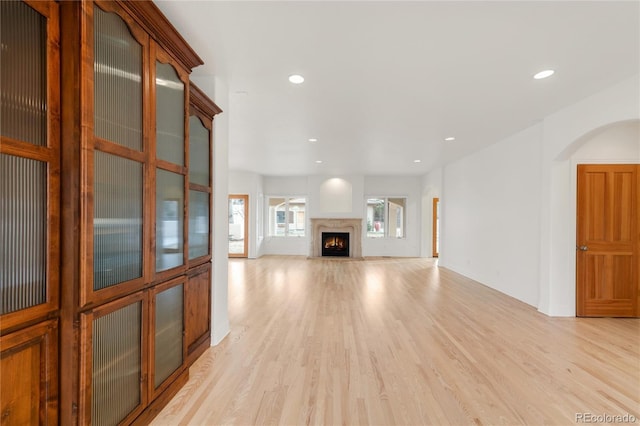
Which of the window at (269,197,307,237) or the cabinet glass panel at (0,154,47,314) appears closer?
the cabinet glass panel at (0,154,47,314)

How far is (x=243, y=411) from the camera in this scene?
203cm

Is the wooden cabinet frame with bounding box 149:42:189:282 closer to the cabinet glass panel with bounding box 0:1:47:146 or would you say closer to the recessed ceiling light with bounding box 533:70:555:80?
the cabinet glass panel with bounding box 0:1:47:146

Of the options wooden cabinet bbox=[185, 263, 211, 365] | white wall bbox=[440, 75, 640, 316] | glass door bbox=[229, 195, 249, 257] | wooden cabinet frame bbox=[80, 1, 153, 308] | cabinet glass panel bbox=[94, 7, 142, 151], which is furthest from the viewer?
glass door bbox=[229, 195, 249, 257]

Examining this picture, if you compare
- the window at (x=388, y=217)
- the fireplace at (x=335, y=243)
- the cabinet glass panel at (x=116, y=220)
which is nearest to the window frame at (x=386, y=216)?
the window at (x=388, y=217)

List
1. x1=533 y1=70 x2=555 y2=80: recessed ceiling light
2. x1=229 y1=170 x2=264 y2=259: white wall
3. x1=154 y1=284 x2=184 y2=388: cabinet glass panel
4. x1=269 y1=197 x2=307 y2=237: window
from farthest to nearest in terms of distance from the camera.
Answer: x1=269 y1=197 x2=307 y2=237: window → x1=229 y1=170 x2=264 y2=259: white wall → x1=533 y1=70 x2=555 y2=80: recessed ceiling light → x1=154 y1=284 x2=184 y2=388: cabinet glass panel

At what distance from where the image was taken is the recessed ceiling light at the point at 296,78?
2.96 metres

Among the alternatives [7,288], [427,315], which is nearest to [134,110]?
[7,288]

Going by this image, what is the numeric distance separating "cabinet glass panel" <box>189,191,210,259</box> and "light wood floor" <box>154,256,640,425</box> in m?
1.06

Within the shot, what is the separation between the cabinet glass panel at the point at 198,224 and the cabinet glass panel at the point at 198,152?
0.50 feet

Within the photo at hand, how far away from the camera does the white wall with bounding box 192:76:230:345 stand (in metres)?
3.06

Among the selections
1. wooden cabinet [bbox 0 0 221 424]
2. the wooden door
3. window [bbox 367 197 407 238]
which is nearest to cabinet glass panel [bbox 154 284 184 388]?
wooden cabinet [bbox 0 0 221 424]

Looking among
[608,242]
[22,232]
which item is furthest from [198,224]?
[608,242]

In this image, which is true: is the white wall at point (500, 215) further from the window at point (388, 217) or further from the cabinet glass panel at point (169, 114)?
the cabinet glass panel at point (169, 114)

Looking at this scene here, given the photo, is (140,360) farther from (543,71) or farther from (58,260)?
(543,71)
